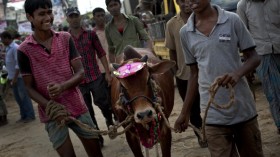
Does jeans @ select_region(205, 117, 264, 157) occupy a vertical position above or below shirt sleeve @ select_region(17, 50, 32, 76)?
below

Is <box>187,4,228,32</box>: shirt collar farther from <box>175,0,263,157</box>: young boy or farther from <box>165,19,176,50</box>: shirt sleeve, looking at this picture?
<box>165,19,176,50</box>: shirt sleeve

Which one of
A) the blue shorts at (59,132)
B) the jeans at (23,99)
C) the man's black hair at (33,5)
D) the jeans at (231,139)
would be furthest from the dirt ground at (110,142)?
the man's black hair at (33,5)

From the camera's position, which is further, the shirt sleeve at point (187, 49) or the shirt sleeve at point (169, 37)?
the shirt sleeve at point (169, 37)

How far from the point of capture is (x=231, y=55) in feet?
9.55

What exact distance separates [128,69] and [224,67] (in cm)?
92

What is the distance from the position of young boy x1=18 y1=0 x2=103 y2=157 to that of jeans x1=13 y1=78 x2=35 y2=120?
5.96m

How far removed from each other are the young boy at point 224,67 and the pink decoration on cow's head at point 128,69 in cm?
57

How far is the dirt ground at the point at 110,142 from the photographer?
511 centimetres

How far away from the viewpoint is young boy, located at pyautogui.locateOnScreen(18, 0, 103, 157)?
3482 mm

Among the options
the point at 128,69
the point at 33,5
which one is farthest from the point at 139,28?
the point at 33,5

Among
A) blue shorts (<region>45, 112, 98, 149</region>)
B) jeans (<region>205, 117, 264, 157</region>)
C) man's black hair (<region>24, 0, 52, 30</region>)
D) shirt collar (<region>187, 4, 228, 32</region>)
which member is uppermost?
man's black hair (<region>24, 0, 52, 30</region>)

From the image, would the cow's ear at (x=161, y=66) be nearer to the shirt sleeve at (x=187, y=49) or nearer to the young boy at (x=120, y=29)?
the shirt sleeve at (x=187, y=49)

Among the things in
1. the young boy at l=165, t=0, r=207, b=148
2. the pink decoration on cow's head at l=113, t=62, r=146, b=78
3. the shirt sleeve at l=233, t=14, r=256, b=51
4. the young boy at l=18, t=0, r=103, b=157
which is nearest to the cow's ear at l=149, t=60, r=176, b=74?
the pink decoration on cow's head at l=113, t=62, r=146, b=78

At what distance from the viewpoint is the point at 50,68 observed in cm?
355
